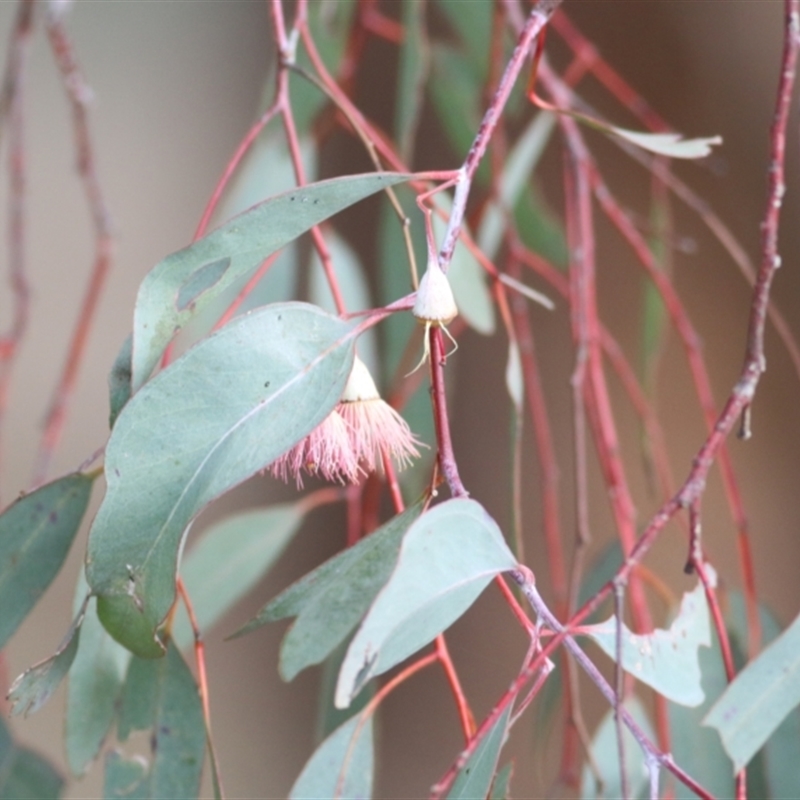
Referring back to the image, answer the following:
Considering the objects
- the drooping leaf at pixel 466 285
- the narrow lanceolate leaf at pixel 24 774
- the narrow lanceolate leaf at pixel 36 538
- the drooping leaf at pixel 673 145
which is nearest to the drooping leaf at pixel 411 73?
the drooping leaf at pixel 466 285

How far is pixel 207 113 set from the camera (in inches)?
52.4

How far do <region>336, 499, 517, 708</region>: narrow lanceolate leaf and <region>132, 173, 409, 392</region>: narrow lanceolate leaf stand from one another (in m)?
0.13

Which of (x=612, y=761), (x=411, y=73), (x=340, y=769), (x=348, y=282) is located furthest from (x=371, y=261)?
(x=340, y=769)

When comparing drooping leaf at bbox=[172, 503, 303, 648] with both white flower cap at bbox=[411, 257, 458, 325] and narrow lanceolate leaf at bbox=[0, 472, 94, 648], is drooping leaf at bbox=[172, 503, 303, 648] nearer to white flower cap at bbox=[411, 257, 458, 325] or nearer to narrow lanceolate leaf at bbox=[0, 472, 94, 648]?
narrow lanceolate leaf at bbox=[0, 472, 94, 648]

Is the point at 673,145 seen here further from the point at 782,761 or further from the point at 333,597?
the point at 782,761

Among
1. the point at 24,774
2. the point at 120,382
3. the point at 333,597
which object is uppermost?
the point at 120,382

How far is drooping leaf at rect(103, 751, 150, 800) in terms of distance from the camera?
487 millimetres

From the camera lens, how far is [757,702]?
0.41 meters

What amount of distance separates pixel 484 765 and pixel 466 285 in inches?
14.5

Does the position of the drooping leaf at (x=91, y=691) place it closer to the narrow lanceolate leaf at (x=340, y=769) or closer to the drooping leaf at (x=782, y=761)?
the narrow lanceolate leaf at (x=340, y=769)

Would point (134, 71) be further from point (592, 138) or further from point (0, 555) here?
point (0, 555)

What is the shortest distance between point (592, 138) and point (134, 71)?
2.02 feet

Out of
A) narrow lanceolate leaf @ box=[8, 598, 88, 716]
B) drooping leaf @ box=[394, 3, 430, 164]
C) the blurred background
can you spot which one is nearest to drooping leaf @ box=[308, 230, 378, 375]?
drooping leaf @ box=[394, 3, 430, 164]

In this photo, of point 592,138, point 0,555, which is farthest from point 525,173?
point 0,555
